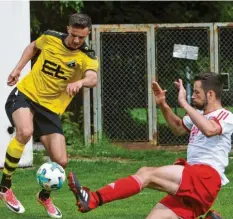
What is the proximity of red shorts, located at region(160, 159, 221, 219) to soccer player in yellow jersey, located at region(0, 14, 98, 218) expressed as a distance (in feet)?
6.88

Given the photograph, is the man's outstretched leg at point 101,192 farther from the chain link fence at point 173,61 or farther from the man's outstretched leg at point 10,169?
the chain link fence at point 173,61

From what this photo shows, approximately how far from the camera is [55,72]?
31.6 feet

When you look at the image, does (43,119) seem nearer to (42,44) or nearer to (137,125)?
(42,44)

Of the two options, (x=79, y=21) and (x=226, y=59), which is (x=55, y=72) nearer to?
(x=79, y=21)

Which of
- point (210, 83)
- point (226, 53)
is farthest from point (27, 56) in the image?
point (226, 53)

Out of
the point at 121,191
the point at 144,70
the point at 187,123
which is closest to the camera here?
the point at 121,191

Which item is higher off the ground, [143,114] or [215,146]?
[215,146]

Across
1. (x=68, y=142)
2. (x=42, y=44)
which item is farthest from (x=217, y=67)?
(x=42, y=44)

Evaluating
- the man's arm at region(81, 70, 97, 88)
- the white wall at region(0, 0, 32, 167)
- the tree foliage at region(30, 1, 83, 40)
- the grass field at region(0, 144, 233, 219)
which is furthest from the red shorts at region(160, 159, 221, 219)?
the tree foliage at region(30, 1, 83, 40)

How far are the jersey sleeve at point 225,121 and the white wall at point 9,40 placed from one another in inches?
248

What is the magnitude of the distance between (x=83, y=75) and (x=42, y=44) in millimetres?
635

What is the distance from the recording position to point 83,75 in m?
9.56

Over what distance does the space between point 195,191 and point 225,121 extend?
0.63 meters

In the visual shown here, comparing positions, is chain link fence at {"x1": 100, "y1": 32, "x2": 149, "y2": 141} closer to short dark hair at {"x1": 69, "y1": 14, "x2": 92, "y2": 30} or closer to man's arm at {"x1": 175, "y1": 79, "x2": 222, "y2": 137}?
short dark hair at {"x1": 69, "y1": 14, "x2": 92, "y2": 30}
